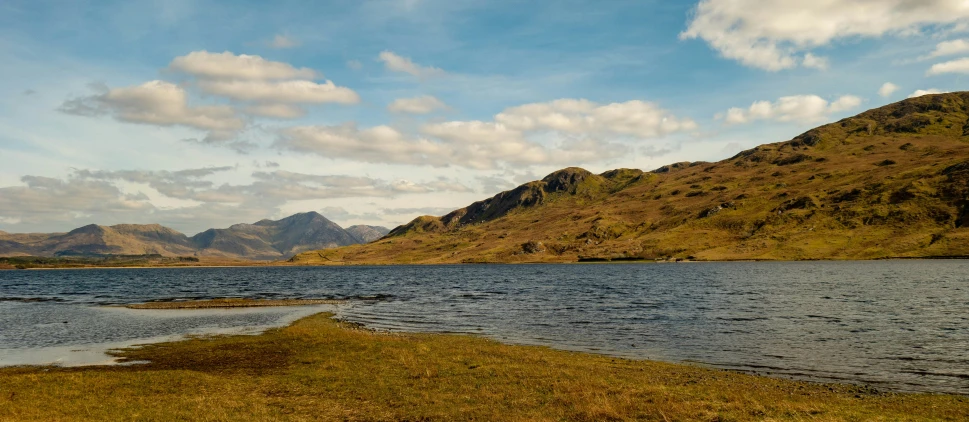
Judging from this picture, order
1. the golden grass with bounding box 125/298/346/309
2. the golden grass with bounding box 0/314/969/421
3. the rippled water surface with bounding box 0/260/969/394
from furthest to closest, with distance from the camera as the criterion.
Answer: the golden grass with bounding box 125/298/346/309 < the rippled water surface with bounding box 0/260/969/394 < the golden grass with bounding box 0/314/969/421

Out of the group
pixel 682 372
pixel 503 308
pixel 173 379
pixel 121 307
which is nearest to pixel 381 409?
pixel 173 379

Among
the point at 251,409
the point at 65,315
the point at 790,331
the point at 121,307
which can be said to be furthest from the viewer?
the point at 121,307

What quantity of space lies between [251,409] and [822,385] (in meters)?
28.6

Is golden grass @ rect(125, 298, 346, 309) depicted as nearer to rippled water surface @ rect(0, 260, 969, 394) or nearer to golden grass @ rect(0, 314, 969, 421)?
rippled water surface @ rect(0, 260, 969, 394)

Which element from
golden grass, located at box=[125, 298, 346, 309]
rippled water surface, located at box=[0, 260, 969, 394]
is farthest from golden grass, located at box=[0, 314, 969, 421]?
golden grass, located at box=[125, 298, 346, 309]

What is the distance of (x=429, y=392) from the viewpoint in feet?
83.9

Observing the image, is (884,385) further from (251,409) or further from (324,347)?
(324,347)

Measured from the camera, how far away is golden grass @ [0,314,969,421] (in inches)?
852

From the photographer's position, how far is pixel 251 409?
22.4 metres

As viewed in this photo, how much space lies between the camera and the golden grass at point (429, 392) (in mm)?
21641

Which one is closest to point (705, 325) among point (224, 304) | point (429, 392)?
point (429, 392)

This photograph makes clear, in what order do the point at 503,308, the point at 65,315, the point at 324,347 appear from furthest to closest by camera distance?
the point at 503,308 < the point at 65,315 < the point at 324,347

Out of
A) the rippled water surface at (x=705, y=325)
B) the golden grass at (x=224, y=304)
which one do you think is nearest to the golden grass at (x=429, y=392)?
the rippled water surface at (x=705, y=325)

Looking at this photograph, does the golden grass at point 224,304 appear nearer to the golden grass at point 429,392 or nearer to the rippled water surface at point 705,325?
the rippled water surface at point 705,325
